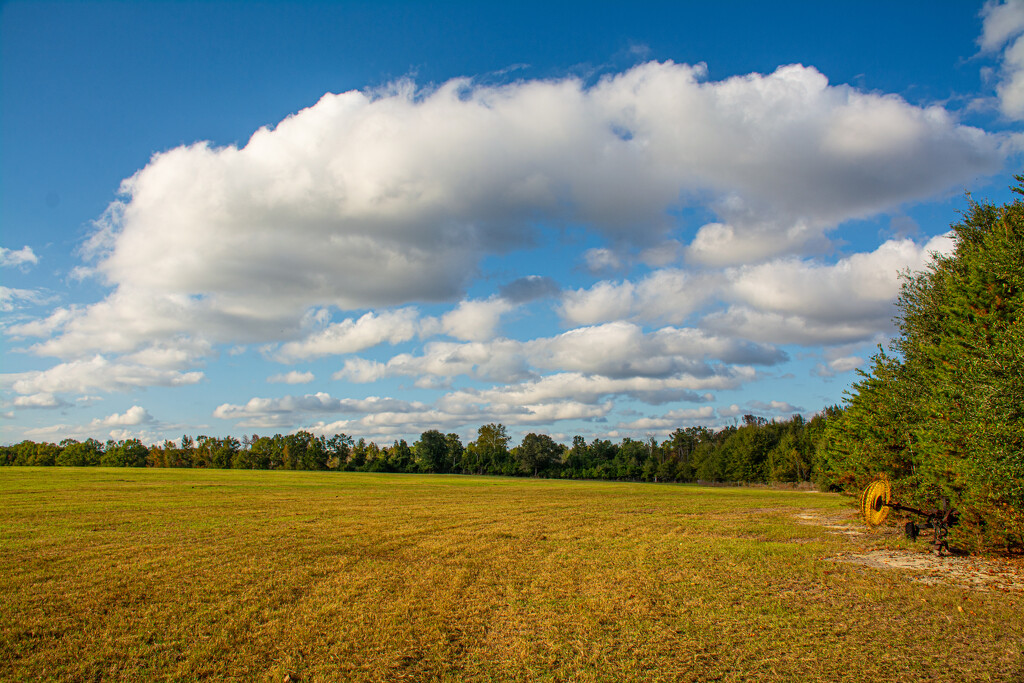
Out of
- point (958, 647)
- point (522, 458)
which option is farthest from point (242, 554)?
point (522, 458)

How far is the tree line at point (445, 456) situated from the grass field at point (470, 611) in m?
128

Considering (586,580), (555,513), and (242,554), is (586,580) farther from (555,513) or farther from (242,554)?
(555,513)

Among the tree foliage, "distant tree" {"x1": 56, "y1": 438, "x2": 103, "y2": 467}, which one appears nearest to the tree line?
"distant tree" {"x1": 56, "y1": 438, "x2": 103, "y2": 467}

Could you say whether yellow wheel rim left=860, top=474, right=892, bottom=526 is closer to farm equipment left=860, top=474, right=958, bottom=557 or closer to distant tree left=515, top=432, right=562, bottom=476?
farm equipment left=860, top=474, right=958, bottom=557

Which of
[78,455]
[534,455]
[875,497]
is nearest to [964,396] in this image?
[875,497]

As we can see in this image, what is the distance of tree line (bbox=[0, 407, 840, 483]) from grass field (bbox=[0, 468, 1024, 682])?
12848 centimetres

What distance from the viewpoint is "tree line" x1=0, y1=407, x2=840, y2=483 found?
144 meters

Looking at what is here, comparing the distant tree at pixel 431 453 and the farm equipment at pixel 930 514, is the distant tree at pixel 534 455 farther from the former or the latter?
the farm equipment at pixel 930 514

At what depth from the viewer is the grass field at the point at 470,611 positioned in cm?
913

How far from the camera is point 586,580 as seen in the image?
15.4m

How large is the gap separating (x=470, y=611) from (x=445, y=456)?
161 meters

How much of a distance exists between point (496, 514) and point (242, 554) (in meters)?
17.7

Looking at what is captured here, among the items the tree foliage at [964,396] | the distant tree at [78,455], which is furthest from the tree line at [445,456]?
the tree foliage at [964,396]

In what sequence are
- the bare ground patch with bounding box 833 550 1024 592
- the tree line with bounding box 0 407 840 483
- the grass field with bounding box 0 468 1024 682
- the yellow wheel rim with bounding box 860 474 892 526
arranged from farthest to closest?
1. the tree line with bounding box 0 407 840 483
2. the yellow wheel rim with bounding box 860 474 892 526
3. the bare ground patch with bounding box 833 550 1024 592
4. the grass field with bounding box 0 468 1024 682
